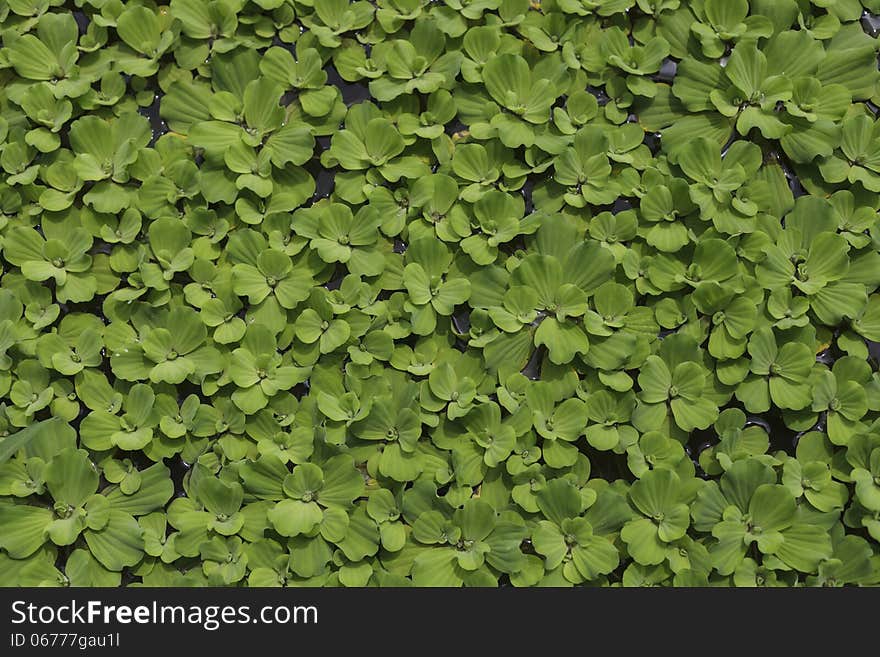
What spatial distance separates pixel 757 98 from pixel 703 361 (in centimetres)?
47

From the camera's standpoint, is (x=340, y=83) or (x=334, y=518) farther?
(x=340, y=83)

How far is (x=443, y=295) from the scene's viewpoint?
4.66 ft

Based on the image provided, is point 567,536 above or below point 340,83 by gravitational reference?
below

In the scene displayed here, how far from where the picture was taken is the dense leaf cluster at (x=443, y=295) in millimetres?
1396

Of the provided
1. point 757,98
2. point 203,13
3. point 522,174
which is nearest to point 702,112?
point 757,98

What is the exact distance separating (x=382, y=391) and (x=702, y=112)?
0.76m

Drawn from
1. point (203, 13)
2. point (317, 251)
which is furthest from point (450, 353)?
point (203, 13)

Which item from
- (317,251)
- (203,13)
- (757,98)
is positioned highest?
(203,13)

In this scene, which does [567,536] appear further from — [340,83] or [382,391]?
[340,83]

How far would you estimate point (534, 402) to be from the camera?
1.42 meters

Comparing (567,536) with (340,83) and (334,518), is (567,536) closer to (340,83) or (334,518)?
(334,518)

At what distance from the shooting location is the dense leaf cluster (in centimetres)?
140

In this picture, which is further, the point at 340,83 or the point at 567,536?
the point at 340,83
